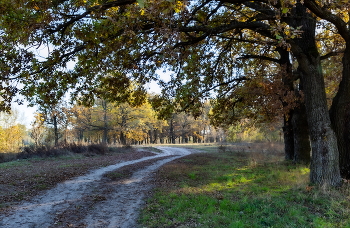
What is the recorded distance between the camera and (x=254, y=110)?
1655 cm

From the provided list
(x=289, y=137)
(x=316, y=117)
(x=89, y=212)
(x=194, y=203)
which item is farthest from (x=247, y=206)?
(x=289, y=137)

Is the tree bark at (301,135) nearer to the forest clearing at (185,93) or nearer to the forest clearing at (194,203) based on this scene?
the forest clearing at (185,93)

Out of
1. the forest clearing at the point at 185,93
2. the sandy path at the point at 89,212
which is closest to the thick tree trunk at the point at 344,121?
the forest clearing at the point at 185,93

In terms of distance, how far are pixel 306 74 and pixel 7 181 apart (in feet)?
38.1

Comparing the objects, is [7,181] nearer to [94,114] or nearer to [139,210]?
[139,210]

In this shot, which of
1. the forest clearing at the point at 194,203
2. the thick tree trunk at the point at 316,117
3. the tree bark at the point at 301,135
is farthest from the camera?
the tree bark at the point at 301,135

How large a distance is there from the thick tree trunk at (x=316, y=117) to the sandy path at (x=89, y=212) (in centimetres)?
601

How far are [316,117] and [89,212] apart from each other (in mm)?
7808

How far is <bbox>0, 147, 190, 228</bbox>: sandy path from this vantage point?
596cm

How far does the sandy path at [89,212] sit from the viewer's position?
235 inches

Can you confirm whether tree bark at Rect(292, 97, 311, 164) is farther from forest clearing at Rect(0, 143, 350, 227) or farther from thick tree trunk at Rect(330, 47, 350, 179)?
thick tree trunk at Rect(330, 47, 350, 179)

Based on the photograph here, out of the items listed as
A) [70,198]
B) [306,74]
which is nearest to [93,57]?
[70,198]

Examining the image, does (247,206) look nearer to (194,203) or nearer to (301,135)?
(194,203)

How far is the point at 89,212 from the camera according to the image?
22.1ft
